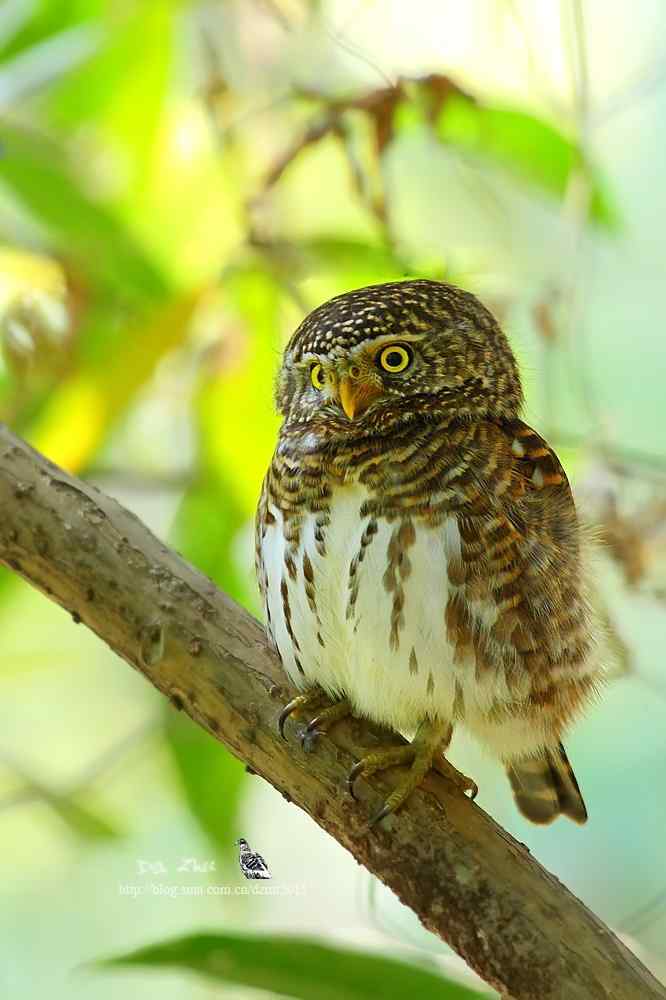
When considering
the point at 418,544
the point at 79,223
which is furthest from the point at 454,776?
the point at 79,223

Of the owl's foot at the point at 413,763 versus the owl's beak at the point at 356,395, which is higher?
the owl's beak at the point at 356,395

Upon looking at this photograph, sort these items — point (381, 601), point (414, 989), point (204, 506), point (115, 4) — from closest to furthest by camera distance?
point (381, 601) < point (414, 989) < point (204, 506) < point (115, 4)

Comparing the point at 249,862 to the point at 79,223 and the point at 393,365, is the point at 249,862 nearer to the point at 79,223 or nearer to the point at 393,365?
the point at 393,365

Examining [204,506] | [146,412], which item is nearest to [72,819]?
[204,506]

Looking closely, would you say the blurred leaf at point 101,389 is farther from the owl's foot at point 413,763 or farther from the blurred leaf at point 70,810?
the owl's foot at point 413,763

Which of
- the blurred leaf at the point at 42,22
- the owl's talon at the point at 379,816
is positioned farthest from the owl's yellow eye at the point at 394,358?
the blurred leaf at the point at 42,22

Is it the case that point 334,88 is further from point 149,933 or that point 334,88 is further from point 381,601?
point 149,933
